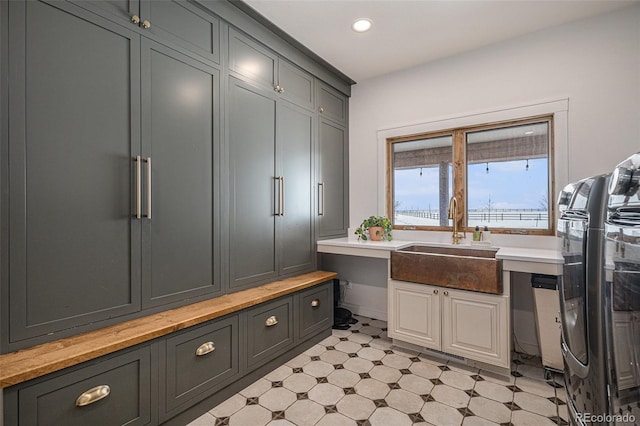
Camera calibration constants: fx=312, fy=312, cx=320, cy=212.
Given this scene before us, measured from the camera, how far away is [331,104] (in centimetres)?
352

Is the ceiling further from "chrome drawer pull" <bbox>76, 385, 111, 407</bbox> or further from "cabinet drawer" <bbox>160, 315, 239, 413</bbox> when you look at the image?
"chrome drawer pull" <bbox>76, 385, 111, 407</bbox>

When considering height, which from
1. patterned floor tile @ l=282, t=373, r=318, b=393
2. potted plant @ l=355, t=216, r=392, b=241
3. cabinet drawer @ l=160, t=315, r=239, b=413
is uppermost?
potted plant @ l=355, t=216, r=392, b=241

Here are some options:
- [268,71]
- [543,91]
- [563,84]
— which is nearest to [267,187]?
[268,71]

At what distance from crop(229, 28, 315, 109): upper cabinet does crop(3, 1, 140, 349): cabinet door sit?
2.55 feet

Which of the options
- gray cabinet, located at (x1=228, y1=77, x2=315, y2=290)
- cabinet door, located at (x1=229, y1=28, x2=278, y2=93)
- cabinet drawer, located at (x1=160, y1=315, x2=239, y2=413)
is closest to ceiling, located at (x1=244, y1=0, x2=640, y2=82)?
cabinet door, located at (x1=229, y1=28, x2=278, y2=93)

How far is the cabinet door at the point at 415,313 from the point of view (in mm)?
2588

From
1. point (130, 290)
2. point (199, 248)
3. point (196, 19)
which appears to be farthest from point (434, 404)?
point (196, 19)

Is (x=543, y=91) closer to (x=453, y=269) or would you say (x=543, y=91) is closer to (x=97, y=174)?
(x=453, y=269)

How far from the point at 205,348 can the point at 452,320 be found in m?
A: 1.86

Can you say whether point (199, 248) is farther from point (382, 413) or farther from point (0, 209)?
point (382, 413)

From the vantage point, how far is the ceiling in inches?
92.1

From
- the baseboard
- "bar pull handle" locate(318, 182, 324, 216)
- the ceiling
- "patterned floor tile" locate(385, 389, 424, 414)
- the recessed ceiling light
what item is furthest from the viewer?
the baseboard

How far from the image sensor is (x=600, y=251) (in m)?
0.73

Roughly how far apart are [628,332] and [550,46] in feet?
9.64
